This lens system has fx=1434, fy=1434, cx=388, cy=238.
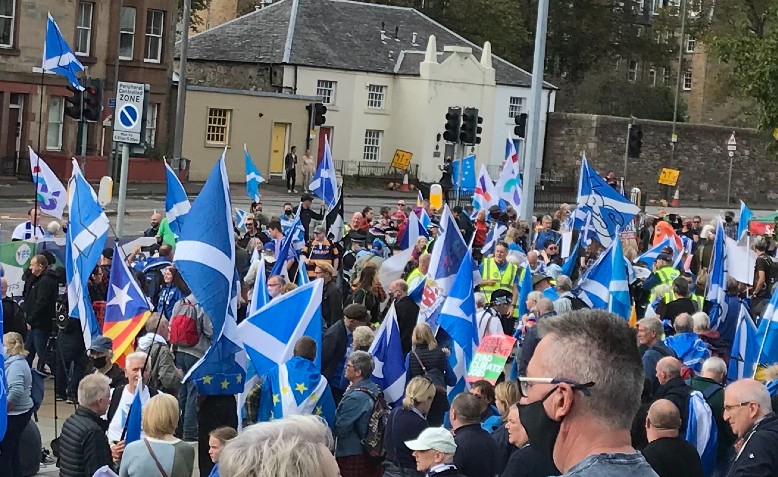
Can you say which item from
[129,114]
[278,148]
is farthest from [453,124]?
[278,148]

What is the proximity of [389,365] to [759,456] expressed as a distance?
434 cm

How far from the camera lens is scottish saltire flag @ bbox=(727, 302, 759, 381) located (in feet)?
42.0

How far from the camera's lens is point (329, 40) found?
5619 cm

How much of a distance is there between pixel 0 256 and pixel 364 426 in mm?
7507

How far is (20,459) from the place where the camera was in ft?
35.1

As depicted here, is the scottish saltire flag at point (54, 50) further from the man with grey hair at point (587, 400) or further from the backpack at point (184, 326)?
the man with grey hair at point (587, 400)

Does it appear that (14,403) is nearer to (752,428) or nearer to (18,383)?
(18,383)


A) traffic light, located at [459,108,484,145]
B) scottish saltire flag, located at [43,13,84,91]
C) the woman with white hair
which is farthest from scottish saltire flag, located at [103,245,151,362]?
traffic light, located at [459,108,484,145]

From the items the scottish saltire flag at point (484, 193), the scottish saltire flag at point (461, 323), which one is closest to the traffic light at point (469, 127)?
the scottish saltire flag at point (484, 193)

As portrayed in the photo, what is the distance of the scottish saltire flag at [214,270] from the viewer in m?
10.0

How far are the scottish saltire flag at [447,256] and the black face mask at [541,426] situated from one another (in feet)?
31.6

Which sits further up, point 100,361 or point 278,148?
point 278,148

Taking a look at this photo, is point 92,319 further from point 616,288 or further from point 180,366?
point 616,288

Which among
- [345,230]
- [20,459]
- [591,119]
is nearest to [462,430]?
[20,459]
